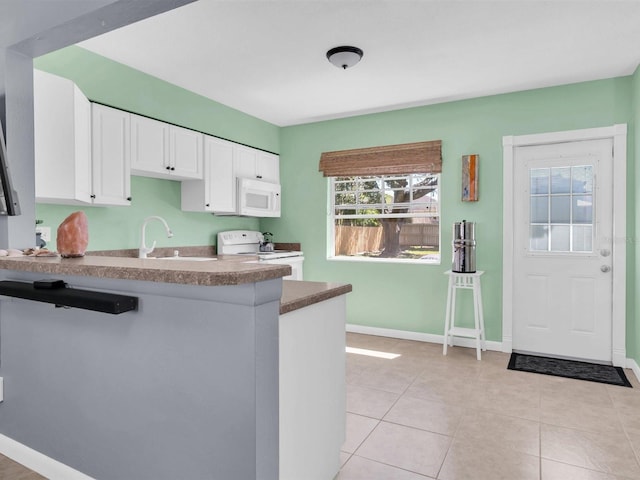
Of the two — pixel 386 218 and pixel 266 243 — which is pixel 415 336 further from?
pixel 266 243

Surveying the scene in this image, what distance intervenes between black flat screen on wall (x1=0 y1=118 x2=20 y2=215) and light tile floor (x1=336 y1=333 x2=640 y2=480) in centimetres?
206

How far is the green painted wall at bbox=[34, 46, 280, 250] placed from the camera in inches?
114

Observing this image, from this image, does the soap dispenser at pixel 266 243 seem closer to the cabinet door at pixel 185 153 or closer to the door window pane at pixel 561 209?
the cabinet door at pixel 185 153

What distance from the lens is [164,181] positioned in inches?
147

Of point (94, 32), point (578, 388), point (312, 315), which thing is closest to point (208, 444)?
point (312, 315)

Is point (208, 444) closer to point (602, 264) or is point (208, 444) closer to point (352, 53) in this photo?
point (352, 53)

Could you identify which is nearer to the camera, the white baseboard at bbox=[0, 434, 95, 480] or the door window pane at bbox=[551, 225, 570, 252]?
the white baseboard at bbox=[0, 434, 95, 480]

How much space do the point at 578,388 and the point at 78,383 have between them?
3.28 m

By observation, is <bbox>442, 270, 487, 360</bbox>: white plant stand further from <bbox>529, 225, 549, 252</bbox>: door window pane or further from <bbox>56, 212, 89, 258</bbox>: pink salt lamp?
<bbox>56, 212, 89, 258</bbox>: pink salt lamp

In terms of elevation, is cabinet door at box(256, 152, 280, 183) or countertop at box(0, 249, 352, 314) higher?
cabinet door at box(256, 152, 280, 183)

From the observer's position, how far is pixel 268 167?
4816mm

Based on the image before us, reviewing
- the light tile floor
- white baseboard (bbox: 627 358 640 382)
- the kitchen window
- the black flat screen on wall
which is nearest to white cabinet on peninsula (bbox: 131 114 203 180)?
the black flat screen on wall

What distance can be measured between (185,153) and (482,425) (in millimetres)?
3192

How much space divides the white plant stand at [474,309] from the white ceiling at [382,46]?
5.89 feet
